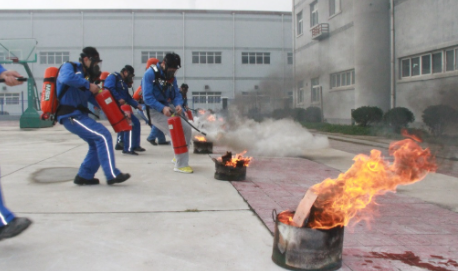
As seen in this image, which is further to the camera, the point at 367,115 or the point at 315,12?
the point at 315,12

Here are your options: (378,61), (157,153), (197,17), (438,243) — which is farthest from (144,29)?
(438,243)

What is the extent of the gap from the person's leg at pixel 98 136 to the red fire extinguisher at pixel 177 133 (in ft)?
3.95

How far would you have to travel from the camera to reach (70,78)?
4.70 meters

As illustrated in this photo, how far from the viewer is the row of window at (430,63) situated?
12.3 m

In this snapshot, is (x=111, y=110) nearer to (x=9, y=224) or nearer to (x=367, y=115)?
(x=9, y=224)

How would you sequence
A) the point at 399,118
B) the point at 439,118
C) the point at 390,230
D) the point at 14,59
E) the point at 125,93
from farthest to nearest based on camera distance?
the point at 14,59 < the point at 399,118 < the point at 125,93 < the point at 439,118 < the point at 390,230

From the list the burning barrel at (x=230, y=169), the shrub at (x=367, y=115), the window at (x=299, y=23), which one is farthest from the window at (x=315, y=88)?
the burning barrel at (x=230, y=169)

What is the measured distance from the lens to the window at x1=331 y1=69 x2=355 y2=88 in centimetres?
1426

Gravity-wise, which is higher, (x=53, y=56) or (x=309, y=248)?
(x=53, y=56)

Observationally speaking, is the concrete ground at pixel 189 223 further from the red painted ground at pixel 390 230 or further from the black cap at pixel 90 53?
the black cap at pixel 90 53

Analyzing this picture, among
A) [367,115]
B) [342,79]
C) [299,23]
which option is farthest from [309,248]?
[299,23]

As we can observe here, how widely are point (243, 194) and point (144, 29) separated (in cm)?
3805

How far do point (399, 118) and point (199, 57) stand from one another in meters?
32.5

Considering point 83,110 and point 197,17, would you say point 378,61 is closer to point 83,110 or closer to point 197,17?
point 83,110
